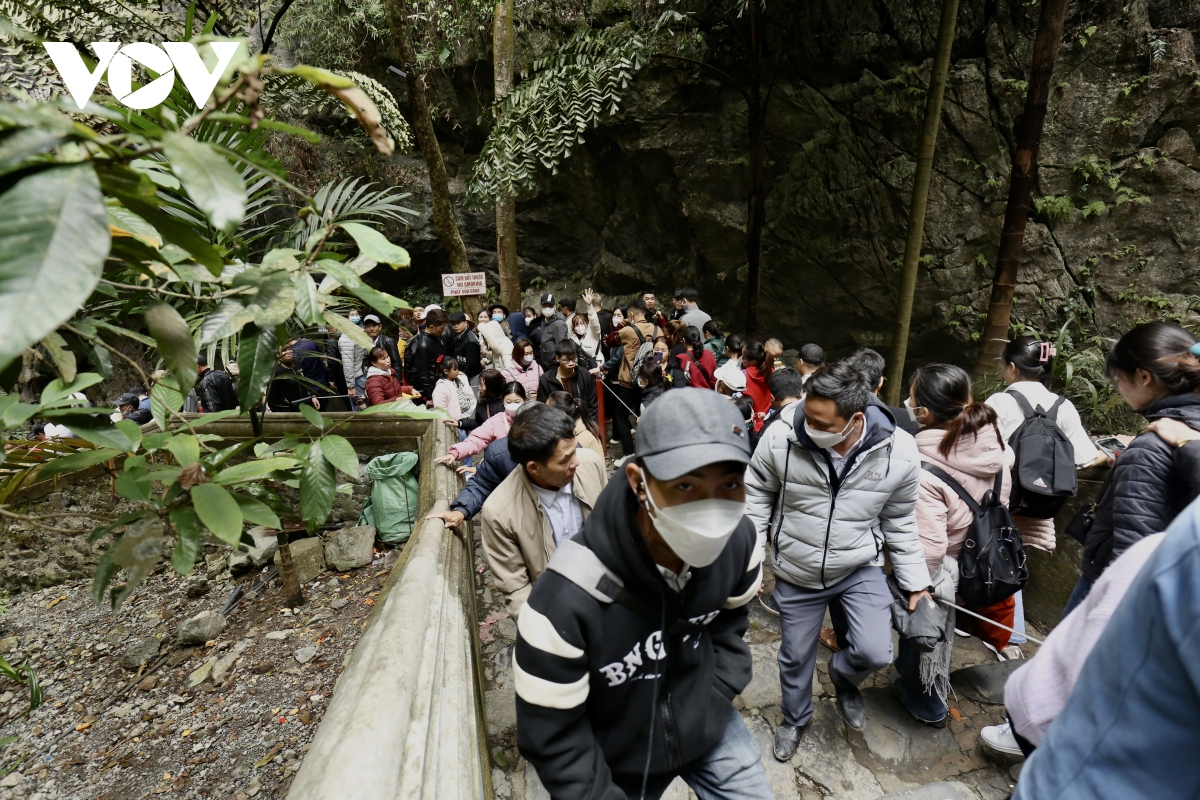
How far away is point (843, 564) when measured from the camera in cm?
242

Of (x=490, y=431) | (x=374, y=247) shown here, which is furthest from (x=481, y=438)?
(x=374, y=247)

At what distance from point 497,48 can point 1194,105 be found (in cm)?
956

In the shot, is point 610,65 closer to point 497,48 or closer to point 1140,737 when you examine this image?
point 497,48

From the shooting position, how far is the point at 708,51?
915 centimetres

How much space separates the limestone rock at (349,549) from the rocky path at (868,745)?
1.32 meters

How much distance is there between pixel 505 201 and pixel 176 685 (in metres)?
7.39

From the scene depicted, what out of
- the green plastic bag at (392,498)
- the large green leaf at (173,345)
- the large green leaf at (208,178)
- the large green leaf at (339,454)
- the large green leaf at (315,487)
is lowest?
the green plastic bag at (392,498)

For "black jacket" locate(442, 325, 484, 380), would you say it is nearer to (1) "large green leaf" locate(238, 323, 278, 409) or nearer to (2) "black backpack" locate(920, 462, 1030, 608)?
(2) "black backpack" locate(920, 462, 1030, 608)

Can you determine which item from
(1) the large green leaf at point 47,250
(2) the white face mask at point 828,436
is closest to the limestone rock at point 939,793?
(2) the white face mask at point 828,436

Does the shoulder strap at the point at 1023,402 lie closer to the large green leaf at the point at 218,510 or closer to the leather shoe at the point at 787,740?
the leather shoe at the point at 787,740

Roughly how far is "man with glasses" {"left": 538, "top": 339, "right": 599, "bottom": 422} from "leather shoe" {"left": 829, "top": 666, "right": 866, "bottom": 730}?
9.77ft

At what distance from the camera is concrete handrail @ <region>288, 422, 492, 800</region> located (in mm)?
1176

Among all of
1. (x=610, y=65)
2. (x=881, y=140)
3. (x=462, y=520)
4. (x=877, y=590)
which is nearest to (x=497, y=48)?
(x=610, y=65)

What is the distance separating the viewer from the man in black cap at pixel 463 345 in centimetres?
707
